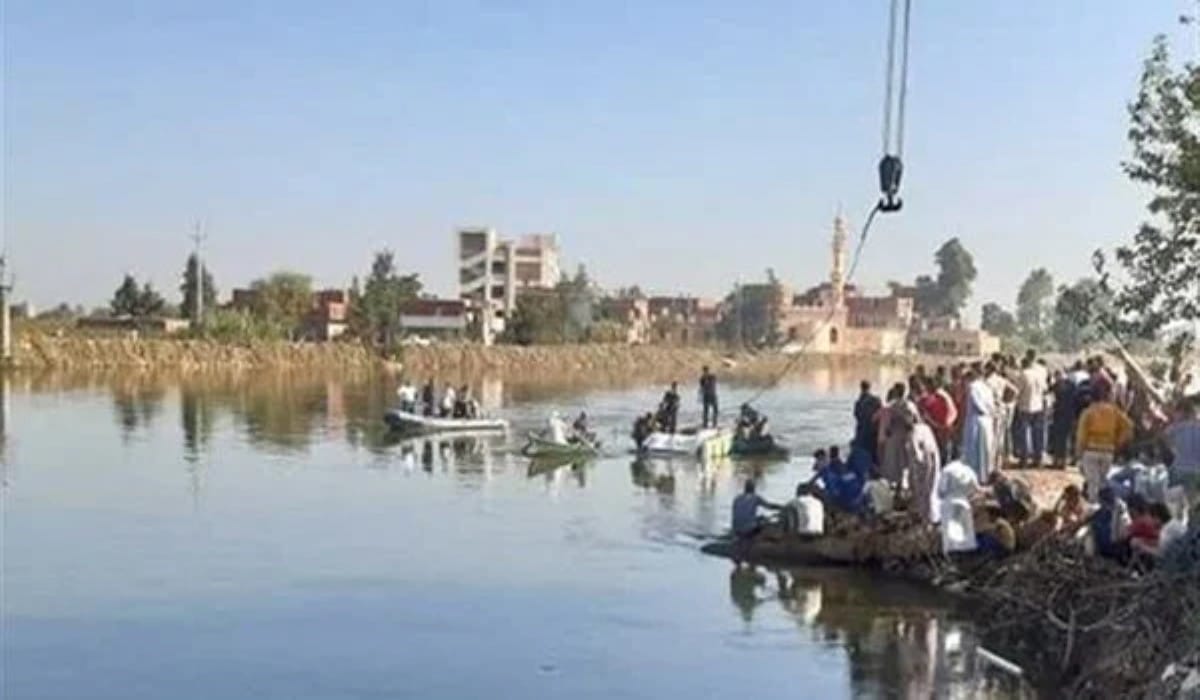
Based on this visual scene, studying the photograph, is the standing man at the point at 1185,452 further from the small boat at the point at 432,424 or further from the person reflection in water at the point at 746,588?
the small boat at the point at 432,424

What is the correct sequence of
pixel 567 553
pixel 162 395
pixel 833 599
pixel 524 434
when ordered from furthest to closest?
pixel 162 395, pixel 524 434, pixel 567 553, pixel 833 599

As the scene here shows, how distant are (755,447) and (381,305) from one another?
69.2 metres

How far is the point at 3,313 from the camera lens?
74688 mm

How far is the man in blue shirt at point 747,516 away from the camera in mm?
21297

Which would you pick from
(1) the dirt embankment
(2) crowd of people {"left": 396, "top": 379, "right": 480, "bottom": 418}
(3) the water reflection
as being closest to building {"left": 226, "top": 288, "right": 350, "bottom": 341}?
(1) the dirt embankment

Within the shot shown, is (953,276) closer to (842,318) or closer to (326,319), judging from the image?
(842,318)

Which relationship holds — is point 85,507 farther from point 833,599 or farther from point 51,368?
point 51,368

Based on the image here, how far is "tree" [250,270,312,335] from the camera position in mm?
101500

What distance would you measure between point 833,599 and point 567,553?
4.90 m

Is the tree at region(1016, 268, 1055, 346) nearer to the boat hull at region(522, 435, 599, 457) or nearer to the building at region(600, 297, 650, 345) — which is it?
the building at region(600, 297, 650, 345)

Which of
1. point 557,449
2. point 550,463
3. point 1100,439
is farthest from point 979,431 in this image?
point 557,449

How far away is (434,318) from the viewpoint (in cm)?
11331

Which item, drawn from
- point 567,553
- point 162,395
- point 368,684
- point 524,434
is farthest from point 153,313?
point 368,684

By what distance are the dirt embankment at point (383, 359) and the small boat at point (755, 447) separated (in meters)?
47.6
